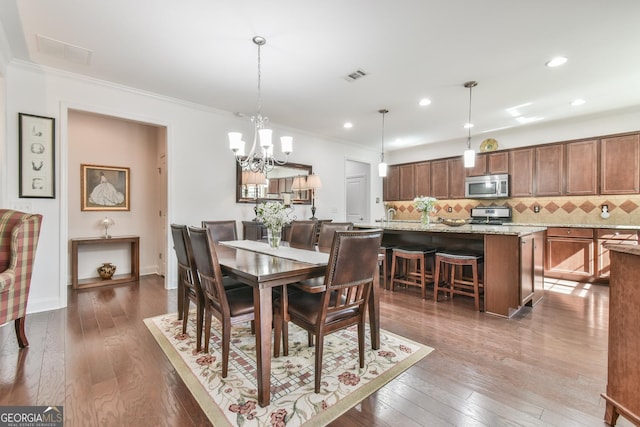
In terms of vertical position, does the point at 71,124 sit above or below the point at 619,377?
above

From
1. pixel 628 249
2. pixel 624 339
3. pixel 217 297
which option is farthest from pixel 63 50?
pixel 624 339

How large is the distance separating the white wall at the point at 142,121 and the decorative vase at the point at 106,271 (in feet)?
3.33

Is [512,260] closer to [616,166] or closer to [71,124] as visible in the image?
[616,166]

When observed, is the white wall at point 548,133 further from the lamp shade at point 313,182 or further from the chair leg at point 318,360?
the chair leg at point 318,360

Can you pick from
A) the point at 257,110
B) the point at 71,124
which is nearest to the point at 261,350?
the point at 257,110

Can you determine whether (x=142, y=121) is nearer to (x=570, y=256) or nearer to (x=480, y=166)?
(x=480, y=166)

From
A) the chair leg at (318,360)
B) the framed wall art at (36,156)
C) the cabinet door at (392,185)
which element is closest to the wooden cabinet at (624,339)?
the chair leg at (318,360)

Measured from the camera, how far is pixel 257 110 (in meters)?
4.53

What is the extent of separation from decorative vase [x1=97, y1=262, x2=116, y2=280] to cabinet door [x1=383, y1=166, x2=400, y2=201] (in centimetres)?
590

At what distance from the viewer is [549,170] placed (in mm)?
5172

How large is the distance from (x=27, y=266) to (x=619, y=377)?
391 cm

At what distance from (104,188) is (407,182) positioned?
6073mm

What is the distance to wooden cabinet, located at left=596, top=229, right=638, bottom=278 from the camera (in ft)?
13.6

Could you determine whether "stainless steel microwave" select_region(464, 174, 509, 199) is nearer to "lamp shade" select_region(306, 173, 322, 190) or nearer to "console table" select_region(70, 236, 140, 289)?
"lamp shade" select_region(306, 173, 322, 190)
